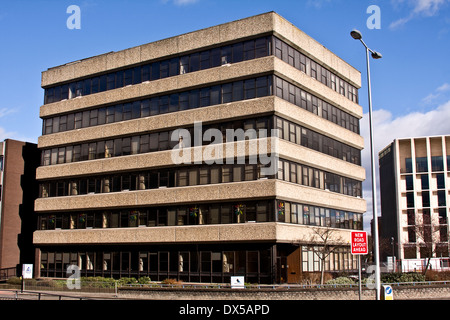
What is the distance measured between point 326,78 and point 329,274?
19165 mm

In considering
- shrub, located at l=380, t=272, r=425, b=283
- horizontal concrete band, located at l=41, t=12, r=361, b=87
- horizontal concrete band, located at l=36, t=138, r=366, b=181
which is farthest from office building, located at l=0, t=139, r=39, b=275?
shrub, located at l=380, t=272, r=425, b=283

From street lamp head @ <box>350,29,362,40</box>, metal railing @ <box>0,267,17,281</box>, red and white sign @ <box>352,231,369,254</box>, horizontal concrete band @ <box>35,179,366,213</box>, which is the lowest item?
metal railing @ <box>0,267,17,281</box>

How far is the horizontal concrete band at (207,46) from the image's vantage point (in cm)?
4466

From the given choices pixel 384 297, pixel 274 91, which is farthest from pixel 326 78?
pixel 384 297

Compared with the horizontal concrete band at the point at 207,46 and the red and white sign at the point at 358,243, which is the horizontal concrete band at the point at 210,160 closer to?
the horizontal concrete band at the point at 207,46

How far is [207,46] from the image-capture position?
155ft

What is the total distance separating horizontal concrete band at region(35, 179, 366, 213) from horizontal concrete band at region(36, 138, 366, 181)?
2.27 metres

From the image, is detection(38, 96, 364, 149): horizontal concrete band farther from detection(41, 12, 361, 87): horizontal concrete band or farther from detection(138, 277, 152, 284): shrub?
detection(138, 277, 152, 284): shrub

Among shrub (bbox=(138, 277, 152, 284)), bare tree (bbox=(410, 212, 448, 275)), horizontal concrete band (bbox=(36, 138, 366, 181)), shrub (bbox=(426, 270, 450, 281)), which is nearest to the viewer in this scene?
shrub (bbox=(426, 270, 450, 281))

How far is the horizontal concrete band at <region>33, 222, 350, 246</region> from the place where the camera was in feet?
138

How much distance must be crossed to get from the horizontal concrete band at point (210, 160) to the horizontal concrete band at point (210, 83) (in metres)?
5.79

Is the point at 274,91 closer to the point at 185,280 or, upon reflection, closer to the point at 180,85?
the point at 180,85
